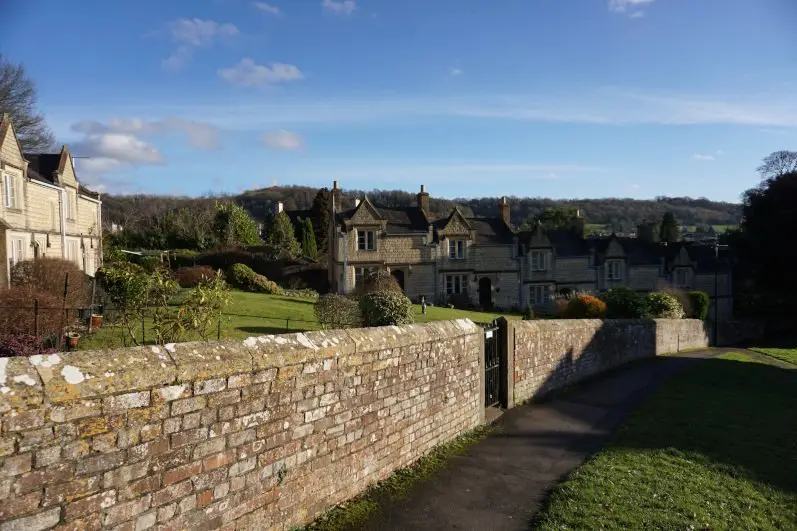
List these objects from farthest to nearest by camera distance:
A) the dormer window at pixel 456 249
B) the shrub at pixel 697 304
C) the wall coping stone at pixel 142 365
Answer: the dormer window at pixel 456 249 → the shrub at pixel 697 304 → the wall coping stone at pixel 142 365

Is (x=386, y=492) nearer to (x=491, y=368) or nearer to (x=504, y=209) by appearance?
(x=491, y=368)

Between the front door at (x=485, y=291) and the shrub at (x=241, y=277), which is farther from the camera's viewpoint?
the front door at (x=485, y=291)

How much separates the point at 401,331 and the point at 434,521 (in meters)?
2.49

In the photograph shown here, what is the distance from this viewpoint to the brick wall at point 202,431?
3.62 meters

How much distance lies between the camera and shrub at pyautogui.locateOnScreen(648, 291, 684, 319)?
3153 centimetres

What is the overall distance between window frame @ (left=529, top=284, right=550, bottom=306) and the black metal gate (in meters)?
35.2

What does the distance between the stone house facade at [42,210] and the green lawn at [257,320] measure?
697 centimetres

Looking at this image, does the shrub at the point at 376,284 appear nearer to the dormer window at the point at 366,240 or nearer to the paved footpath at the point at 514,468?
the paved footpath at the point at 514,468

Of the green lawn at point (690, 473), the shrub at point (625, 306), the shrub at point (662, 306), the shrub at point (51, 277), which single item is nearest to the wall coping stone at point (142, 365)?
the green lawn at point (690, 473)

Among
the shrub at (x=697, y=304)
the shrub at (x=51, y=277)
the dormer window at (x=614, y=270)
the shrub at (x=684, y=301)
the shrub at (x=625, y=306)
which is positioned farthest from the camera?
the dormer window at (x=614, y=270)

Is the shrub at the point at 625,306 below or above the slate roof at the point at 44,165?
below

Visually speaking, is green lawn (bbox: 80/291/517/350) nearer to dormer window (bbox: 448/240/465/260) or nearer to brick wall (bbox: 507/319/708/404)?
brick wall (bbox: 507/319/708/404)

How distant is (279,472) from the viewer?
5.55 metres

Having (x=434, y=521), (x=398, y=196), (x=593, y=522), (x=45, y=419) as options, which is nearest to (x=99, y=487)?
(x=45, y=419)
